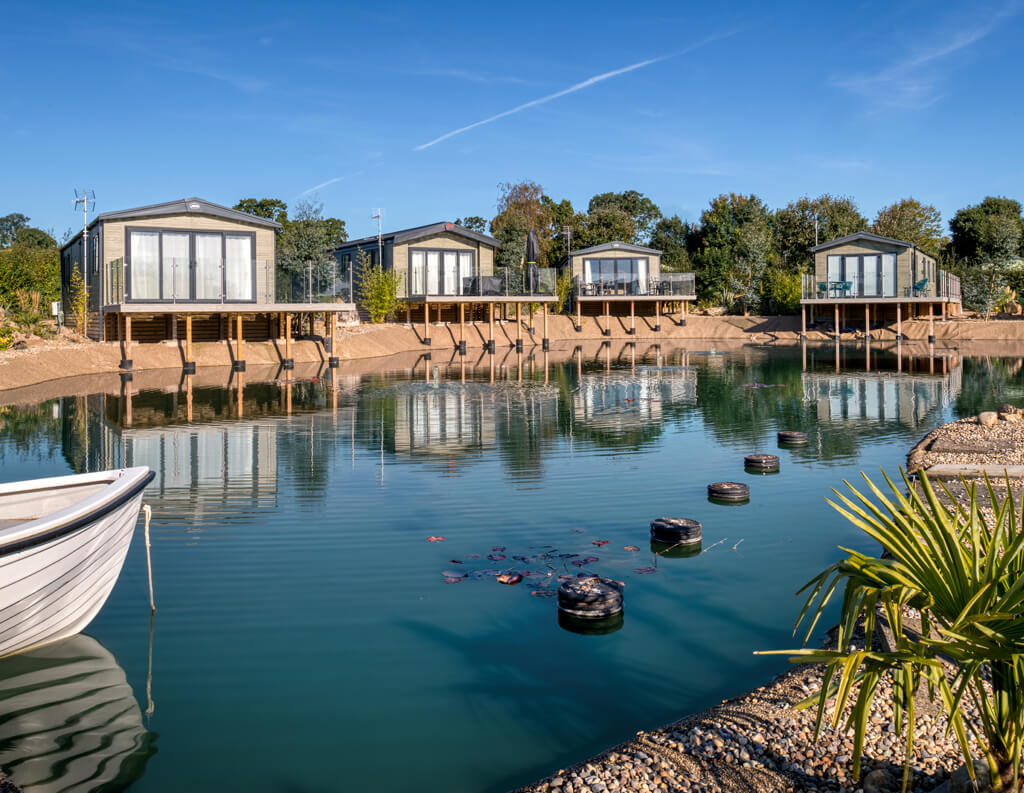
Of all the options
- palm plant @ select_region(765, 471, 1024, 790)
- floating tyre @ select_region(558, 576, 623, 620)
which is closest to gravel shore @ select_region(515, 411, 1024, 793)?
palm plant @ select_region(765, 471, 1024, 790)

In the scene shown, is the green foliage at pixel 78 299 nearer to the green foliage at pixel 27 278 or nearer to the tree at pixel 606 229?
the green foliage at pixel 27 278

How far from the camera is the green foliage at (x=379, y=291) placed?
41.3 meters

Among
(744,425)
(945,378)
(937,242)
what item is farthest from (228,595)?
(937,242)

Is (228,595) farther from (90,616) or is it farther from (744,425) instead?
(744,425)

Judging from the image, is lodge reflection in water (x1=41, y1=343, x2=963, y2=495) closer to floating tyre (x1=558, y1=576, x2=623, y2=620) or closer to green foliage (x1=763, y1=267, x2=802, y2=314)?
floating tyre (x1=558, y1=576, x2=623, y2=620)

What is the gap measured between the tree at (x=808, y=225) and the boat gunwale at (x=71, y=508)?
5483cm

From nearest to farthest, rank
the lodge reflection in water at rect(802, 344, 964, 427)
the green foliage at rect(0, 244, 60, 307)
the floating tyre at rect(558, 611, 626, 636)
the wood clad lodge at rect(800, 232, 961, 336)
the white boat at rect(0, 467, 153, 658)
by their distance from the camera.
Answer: the white boat at rect(0, 467, 153, 658) → the floating tyre at rect(558, 611, 626, 636) → the lodge reflection in water at rect(802, 344, 964, 427) → the green foliage at rect(0, 244, 60, 307) → the wood clad lodge at rect(800, 232, 961, 336)

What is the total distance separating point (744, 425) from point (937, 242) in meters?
48.8

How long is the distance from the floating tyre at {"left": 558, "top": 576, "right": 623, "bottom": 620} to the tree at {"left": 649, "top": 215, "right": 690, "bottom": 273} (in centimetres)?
4972

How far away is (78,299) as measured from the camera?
35000mm

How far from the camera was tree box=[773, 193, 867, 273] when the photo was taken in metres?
59.1

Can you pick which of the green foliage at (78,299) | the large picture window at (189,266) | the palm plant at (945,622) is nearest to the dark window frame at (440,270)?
the large picture window at (189,266)

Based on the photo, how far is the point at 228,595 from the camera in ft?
27.2

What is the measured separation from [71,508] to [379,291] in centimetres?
3532
